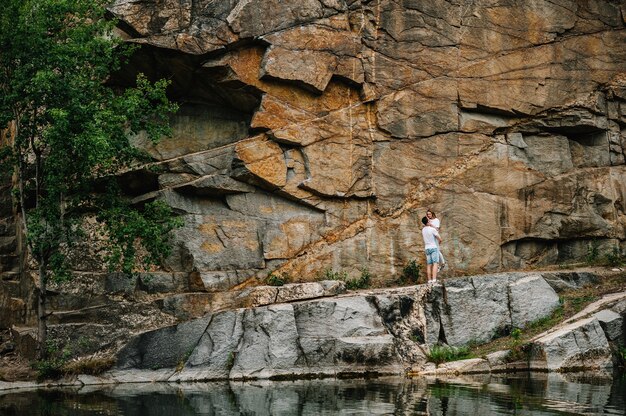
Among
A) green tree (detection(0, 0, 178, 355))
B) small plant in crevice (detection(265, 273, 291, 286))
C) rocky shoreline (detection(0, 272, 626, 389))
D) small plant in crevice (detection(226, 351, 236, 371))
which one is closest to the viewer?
rocky shoreline (detection(0, 272, 626, 389))

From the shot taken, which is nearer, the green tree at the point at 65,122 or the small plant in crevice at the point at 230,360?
the small plant in crevice at the point at 230,360

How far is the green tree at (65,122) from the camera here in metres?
23.2

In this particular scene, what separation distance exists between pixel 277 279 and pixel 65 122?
821cm

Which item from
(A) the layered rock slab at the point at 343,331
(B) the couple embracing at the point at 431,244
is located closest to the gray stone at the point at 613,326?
(A) the layered rock slab at the point at 343,331

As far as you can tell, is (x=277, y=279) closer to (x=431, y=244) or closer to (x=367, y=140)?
(x=431, y=244)

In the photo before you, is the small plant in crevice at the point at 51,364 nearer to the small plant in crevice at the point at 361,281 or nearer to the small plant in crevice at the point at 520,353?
the small plant in crevice at the point at 361,281

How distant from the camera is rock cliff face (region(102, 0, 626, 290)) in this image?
90.1 feet

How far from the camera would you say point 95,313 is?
25281 millimetres

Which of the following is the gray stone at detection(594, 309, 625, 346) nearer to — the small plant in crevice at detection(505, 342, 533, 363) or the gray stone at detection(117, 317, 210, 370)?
the small plant in crevice at detection(505, 342, 533, 363)

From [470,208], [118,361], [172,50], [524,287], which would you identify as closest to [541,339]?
[524,287]

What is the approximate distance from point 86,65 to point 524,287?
45.7ft

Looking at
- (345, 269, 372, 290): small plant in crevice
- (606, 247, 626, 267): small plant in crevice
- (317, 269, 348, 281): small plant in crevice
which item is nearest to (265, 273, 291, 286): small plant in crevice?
(317, 269, 348, 281): small plant in crevice

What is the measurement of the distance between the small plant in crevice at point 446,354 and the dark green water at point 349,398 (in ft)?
4.51

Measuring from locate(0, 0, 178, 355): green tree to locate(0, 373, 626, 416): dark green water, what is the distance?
14.2 ft
